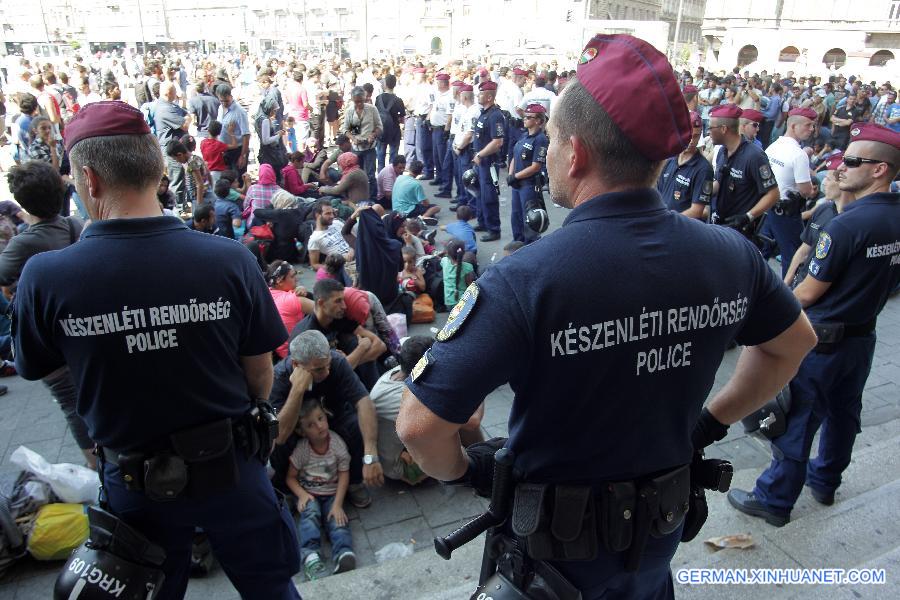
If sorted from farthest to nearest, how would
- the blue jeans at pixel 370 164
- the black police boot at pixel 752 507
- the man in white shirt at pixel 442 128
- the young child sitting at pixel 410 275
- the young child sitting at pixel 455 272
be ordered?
the man in white shirt at pixel 442 128
the blue jeans at pixel 370 164
the young child sitting at pixel 410 275
the young child sitting at pixel 455 272
the black police boot at pixel 752 507

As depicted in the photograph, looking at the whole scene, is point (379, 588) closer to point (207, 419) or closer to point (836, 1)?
point (207, 419)

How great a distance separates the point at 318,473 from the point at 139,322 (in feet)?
7.18

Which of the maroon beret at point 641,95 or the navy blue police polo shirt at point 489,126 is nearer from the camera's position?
the maroon beret at point 641,95

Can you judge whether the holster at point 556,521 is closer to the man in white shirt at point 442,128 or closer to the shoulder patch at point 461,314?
the shoulder patch at point 461,314

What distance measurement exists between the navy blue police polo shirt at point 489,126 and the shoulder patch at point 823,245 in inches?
249

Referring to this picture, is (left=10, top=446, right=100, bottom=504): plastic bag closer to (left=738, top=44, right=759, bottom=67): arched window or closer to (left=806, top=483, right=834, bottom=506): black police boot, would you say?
(left=806, top=483, right=834, bottom=506): black police boot

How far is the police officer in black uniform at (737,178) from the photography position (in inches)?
211

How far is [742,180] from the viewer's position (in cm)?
543

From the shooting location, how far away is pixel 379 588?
274 centimetres

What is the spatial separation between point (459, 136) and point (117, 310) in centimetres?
831

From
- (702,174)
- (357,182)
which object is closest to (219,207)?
(357,182)

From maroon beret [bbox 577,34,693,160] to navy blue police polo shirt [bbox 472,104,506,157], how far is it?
7.69 metres

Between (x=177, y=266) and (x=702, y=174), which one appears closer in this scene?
(x=177, y=266)

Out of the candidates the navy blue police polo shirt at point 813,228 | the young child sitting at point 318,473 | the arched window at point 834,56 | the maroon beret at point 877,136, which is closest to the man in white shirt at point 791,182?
the navy blue police polo shirt at point 813,228
